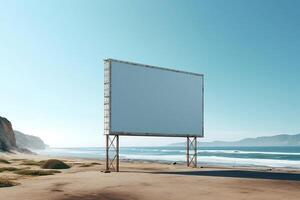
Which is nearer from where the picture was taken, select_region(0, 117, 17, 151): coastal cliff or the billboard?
the billboard

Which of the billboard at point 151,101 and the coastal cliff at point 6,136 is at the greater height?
the billboard at point 151,101

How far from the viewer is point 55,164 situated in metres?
47.3

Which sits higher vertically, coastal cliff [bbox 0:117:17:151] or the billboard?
the billboard

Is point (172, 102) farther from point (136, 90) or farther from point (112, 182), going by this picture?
point (112, 182)

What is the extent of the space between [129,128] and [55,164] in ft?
36.8

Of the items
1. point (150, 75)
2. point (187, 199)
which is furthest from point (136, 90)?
point (187, 199)

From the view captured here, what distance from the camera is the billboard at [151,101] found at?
40.5 meters

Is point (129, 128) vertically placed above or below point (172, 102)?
below

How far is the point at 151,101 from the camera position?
4409 centimetres

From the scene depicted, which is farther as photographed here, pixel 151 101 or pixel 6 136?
pixel 6 136

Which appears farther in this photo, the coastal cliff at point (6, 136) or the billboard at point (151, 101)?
the coastal cliff at point (6, 136)

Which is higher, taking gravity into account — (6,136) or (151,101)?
(151,101)

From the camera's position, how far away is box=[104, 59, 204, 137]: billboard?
133 ft

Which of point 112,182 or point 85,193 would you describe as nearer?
point 85,193
